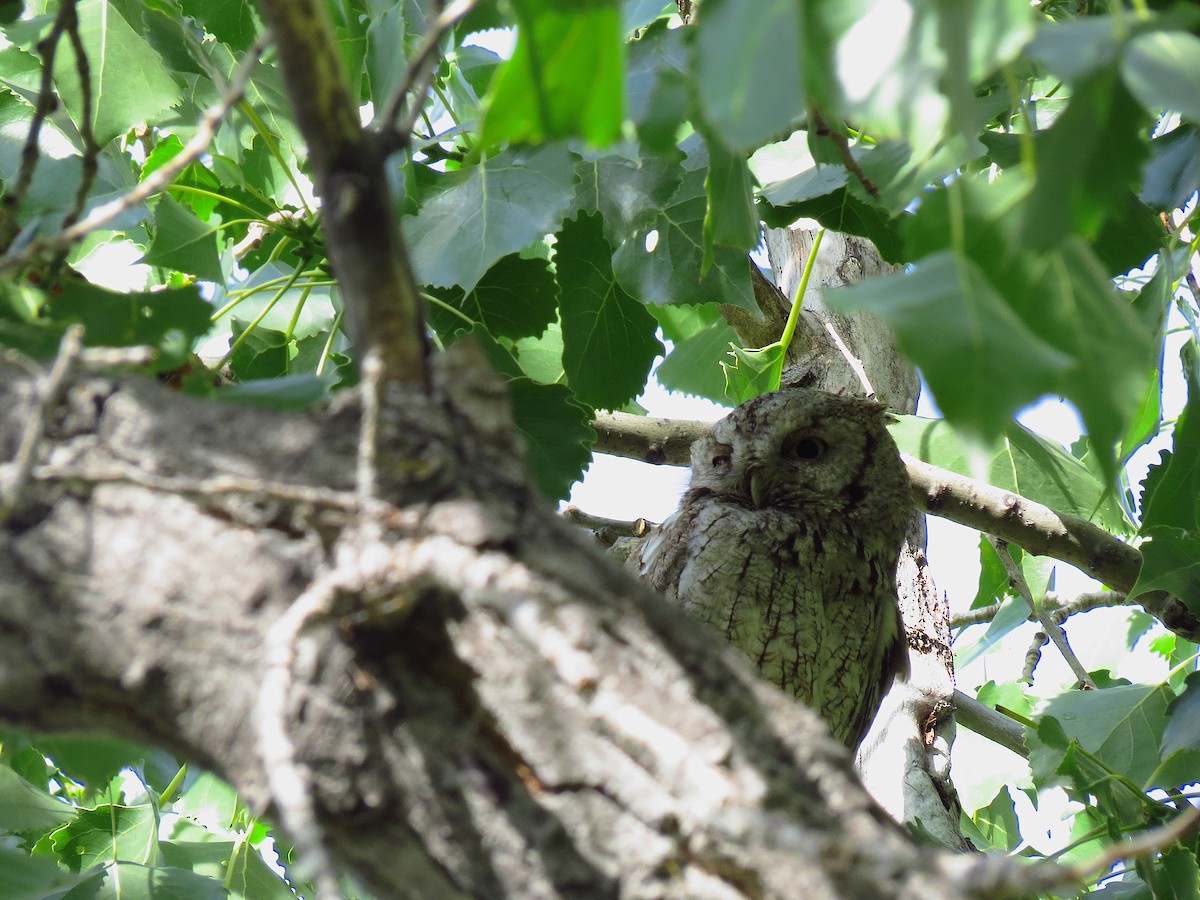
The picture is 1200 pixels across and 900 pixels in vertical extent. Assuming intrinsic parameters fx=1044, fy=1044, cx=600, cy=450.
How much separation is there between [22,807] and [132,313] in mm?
1143

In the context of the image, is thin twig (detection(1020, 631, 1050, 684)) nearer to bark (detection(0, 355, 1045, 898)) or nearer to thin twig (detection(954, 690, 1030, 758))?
thin twig (detection(954, 690, 1030, 758))

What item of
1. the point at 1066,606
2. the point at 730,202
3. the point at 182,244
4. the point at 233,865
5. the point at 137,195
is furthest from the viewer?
the point at 1066,606

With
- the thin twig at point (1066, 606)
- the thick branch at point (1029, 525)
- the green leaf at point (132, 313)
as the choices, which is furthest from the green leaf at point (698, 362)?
the green leaf at point (132, 313)

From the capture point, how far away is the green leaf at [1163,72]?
0.54 meters

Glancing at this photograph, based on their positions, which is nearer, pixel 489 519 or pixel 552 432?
pixel 489 519

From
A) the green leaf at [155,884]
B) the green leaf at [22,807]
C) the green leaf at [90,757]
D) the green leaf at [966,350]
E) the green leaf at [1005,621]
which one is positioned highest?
the green leaf at [1005,621]

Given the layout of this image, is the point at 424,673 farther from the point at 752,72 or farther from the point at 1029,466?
the point at 1029,466

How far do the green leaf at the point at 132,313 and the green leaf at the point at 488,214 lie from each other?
0.50 m

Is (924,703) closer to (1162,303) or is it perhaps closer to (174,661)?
(1162,303)

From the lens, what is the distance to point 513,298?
1.78 m

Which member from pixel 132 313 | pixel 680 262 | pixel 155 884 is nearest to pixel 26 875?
pixel 155 884

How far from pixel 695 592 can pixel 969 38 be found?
1.69 m

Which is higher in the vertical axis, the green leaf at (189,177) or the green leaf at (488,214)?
the green leaf at (189,177)

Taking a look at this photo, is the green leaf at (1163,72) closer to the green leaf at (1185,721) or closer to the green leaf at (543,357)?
the green leaf at (1185,721)
